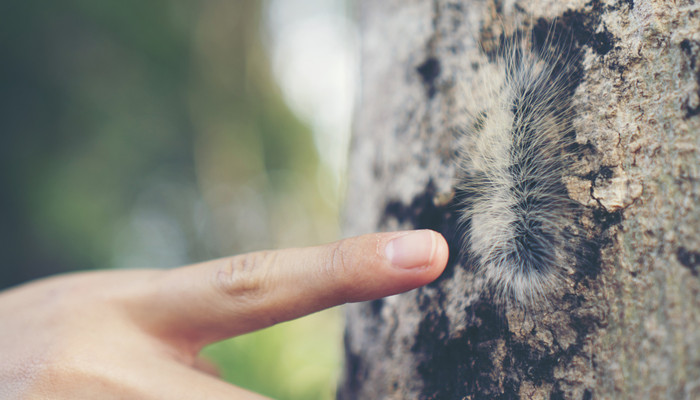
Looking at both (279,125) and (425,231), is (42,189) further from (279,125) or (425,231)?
(425,231)

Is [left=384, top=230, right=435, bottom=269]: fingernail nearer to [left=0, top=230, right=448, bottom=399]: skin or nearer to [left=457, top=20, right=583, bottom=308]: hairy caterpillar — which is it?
[left=0, top=230, right=448, bottom=399]: skin

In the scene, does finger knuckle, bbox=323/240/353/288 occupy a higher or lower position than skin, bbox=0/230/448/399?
higher

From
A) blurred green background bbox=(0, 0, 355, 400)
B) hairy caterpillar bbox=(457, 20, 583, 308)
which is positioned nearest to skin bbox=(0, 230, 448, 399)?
hairy caterpillar bbox=(457, 20, 583, 308)

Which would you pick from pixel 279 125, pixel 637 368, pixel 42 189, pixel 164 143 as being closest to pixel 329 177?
pixel 279 125

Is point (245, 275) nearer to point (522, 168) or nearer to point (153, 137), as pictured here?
point (522, 168)

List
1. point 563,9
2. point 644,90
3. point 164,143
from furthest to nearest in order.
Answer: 1. point 164,143
2. point 563,9
3. point 644,90

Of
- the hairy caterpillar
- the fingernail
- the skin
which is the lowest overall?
the skin

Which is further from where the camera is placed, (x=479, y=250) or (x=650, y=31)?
(x=479, y=250)
